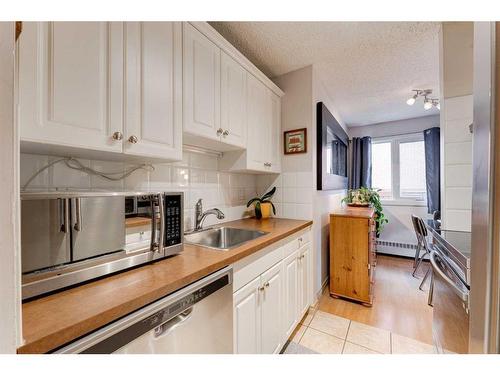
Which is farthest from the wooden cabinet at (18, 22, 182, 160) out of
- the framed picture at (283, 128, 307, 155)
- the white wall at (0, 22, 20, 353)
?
the framed picture at (283, 128, 307, 155)

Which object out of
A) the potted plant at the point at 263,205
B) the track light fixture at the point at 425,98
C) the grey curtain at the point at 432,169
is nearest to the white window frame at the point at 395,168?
the grey curtain at the point at 432,169

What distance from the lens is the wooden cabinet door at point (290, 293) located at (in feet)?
4.84

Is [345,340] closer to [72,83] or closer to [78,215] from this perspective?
[78,215]

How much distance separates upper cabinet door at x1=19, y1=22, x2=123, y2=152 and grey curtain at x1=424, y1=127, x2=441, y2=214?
4.11 metres

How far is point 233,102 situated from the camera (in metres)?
1.51

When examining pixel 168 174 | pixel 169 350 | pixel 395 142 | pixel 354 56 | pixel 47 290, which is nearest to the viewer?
pixel 47 290

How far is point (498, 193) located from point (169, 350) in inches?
40.1

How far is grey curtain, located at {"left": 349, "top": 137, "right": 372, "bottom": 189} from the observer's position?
12.3 feet

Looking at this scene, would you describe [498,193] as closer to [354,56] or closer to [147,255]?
[147,255]

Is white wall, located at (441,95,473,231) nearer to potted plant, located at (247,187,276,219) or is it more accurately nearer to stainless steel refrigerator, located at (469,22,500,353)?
potted plant, located at (247,187,276,219)

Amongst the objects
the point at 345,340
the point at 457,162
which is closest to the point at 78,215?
the point at 345,340

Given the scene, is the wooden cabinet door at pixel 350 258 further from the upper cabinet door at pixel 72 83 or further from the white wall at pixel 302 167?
the upper cabinet door at pixel 72 83
